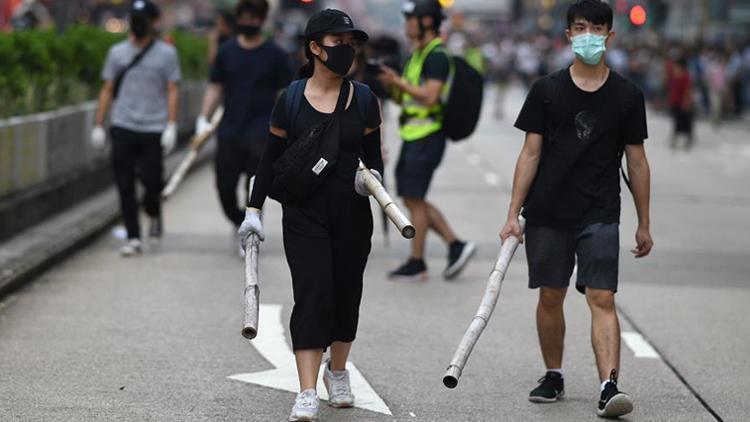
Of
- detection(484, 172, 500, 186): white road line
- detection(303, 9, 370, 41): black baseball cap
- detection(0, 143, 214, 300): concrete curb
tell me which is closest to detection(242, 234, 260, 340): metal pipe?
detection(303, 9, 370, 41): black baseball cap

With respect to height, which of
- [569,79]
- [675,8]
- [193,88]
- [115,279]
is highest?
[569,79]

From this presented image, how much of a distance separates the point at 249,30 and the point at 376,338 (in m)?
3.62

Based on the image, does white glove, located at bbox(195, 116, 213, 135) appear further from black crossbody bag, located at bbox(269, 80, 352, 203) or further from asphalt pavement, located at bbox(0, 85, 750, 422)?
black crossbody bag, located at bbox(269, 80, 352, 203)

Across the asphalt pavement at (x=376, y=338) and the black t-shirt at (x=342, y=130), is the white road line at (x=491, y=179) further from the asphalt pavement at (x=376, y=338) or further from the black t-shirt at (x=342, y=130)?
the black t-shirt at (x=342, y=130)

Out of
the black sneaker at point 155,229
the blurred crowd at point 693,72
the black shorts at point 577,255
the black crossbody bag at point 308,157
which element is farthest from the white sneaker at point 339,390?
the blurred crowd at point 693,72

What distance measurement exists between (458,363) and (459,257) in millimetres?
4932

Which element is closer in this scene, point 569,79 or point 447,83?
point 569,79

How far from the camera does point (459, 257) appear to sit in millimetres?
11406

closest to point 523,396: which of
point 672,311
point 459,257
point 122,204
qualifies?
point 672,311

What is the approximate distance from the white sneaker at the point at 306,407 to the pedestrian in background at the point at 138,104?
5625 millimetres

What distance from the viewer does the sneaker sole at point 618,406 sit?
22.5 feet

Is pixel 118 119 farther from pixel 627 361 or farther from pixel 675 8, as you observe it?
pixel 675 8

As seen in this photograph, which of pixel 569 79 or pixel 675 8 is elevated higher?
pixel 569 79

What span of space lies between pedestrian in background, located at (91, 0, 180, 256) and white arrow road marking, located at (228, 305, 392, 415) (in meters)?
3.18
